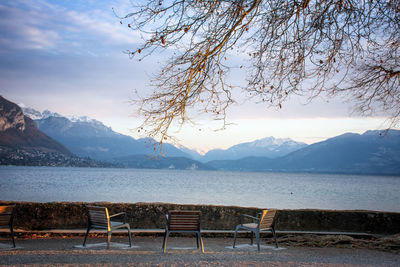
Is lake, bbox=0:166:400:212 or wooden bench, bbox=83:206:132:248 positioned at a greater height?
wooden bench, bbox=83:206:132:248

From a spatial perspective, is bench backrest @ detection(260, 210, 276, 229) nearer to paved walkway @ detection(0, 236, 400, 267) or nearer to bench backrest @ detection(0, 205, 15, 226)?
paved walkway @ detection(0, 236, 400, 267)

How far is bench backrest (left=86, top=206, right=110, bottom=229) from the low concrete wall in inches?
79.2

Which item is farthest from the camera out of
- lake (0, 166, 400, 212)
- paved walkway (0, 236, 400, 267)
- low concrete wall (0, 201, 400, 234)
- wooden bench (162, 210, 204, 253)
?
lake (0, 166, 400, 212)

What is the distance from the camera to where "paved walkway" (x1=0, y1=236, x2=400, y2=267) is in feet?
18.7

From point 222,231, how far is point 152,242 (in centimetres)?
183

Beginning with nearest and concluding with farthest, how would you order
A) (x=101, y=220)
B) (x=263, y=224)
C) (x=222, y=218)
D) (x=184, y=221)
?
(x=184, y=221), (x=101, y=220), (x=263, y=224), (x=222, y=218)

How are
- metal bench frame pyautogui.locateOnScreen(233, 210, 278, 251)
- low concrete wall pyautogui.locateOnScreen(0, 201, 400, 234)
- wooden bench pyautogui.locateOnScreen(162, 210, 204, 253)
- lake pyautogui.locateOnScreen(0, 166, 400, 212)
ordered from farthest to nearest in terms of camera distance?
lake pyautogui.locateOnScreen(0, 166, 400, 212) → low concrete wall pyautogui.locateOnScreen(0, 201, 400, 234) → metal bench frame pyautogui.locateOnScreen(233, 210, 278, 251) → wooden bench pyautogui.locateOnScreen(162, 210, 204, 253)

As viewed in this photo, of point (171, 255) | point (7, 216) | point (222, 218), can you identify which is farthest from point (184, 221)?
point (7, 216)

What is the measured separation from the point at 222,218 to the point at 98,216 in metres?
3.53

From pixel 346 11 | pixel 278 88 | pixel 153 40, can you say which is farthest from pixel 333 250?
pixel 153 40

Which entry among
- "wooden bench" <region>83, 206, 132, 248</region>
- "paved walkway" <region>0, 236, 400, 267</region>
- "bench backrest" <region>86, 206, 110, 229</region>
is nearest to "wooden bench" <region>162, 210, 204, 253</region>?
"paved walkway" <region>0, 236, 400, 267</region>

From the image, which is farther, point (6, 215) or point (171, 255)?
point (6, 215)

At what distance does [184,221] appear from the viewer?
6996mm

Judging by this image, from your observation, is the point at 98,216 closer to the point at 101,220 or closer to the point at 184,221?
the point at 101,220
